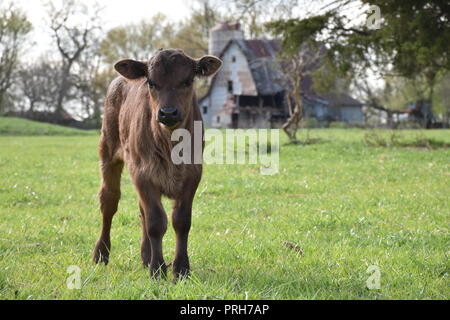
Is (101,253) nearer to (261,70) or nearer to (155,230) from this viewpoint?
(155,230)

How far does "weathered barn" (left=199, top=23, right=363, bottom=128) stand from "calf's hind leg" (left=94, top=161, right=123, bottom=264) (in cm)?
4323

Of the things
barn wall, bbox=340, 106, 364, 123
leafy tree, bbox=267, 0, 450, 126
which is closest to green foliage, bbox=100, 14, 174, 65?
barn wall, bbox=340, 106, 364, 123

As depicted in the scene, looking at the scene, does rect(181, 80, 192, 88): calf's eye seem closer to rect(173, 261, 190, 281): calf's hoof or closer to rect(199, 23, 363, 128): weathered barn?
rect(173, 261, 190, 281): calf's hoof

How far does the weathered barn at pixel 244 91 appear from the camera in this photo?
2051 inches

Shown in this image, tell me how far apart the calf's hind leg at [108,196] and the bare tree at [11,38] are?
58.9 m

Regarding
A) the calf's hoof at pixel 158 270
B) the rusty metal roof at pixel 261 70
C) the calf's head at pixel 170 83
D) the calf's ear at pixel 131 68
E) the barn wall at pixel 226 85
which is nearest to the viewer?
the calf's hoof at pixel 158 270

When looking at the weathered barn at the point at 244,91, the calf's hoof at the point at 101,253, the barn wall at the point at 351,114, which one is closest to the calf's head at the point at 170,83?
the calf's hoof at the point at 101,253

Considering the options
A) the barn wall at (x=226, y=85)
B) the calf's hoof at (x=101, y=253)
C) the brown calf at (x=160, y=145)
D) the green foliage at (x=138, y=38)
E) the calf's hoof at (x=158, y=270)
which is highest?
the green foliage at (x=138, y=38)

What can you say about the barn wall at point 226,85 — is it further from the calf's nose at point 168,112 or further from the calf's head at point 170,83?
the calf's nose at point 168,112

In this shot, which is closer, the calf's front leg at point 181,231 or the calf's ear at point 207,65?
the calf's front leg at point 181,231

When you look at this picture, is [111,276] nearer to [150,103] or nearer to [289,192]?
[150,103]

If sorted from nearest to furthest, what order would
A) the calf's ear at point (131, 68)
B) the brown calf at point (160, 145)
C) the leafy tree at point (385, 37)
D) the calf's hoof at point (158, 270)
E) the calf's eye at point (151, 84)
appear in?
1. the calf's hoof at point (158, 270)
2. the brown calf at point (160, 145)
3. the calf's eye at point (151, 84)
4. the calf's ear at point (131, 68)
5. the leafy tree at point (385, 37)

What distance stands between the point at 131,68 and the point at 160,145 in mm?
1066

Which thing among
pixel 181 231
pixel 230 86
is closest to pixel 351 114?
pixel 230 86
